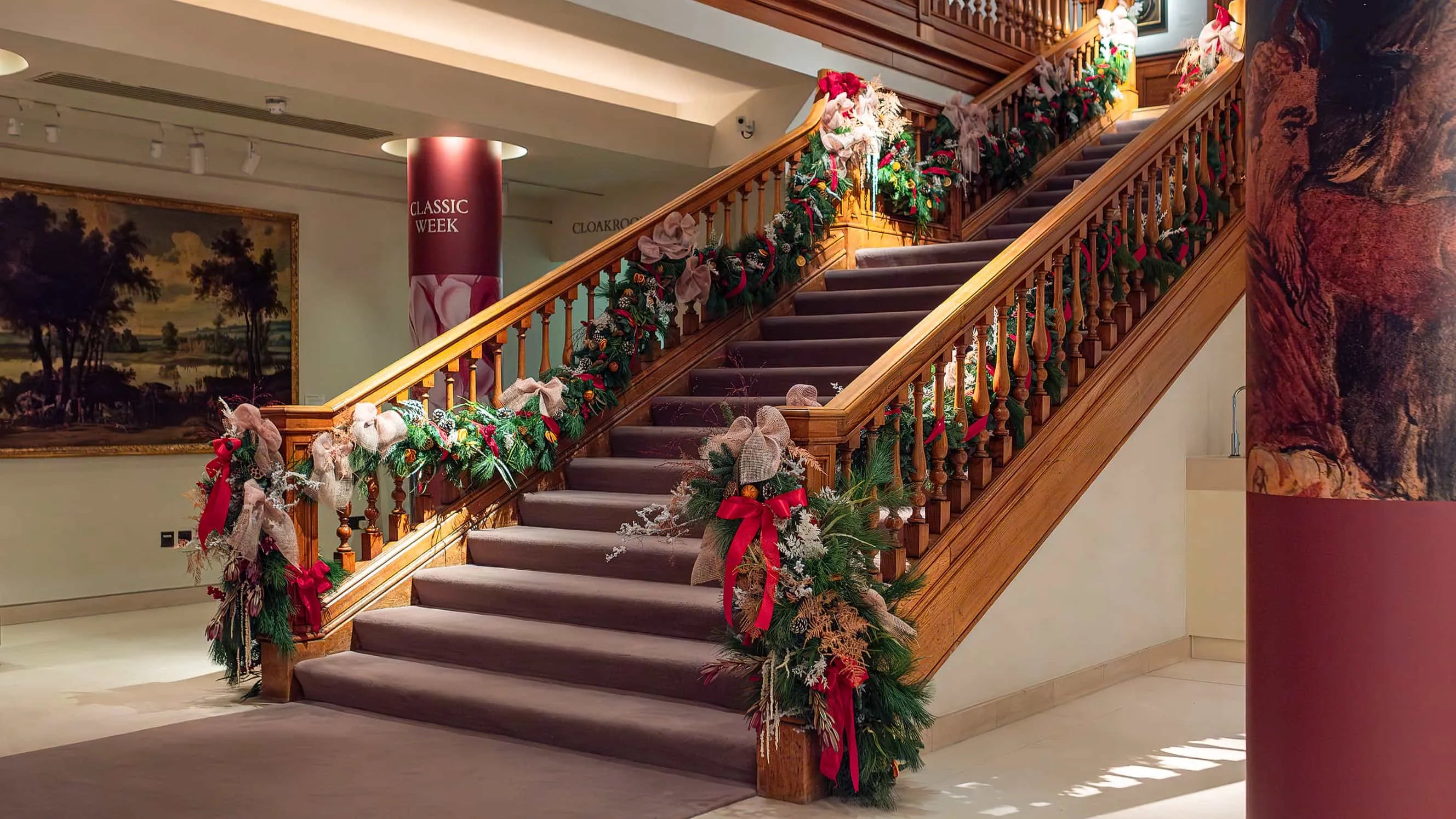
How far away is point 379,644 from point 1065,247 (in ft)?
11.2

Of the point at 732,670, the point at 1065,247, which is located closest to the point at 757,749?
the point at 732,670

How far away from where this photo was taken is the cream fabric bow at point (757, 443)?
4457 mm

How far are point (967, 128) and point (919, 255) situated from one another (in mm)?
1319

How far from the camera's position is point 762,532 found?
14.7 feet

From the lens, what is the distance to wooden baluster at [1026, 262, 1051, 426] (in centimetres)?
574

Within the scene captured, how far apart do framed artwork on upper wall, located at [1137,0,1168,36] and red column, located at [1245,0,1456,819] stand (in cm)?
1027

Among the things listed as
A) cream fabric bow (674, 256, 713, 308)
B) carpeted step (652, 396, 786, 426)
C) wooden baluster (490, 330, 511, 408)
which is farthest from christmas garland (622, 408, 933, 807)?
cream fabric bow (674, 256, 713, 308)

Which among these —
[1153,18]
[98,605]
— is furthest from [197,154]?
[1153,18]

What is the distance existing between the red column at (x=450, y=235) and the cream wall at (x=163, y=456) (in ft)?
5.97

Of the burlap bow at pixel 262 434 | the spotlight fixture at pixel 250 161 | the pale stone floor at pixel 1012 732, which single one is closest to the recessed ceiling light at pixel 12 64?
the spotlight fixture at pixel 250 161

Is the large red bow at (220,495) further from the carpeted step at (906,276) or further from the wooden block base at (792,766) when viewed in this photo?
the carpeted step at (906,276)

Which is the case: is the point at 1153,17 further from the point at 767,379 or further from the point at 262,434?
the point at 262,434

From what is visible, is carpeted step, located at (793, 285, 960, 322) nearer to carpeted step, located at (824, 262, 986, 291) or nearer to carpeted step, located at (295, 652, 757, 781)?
carpeted step, located at (824, 262, 986, 291)

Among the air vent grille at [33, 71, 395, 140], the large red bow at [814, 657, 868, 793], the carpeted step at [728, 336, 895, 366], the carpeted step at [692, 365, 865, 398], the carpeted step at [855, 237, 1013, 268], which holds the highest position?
the air vent grille at [33, 71, 395, 140]
